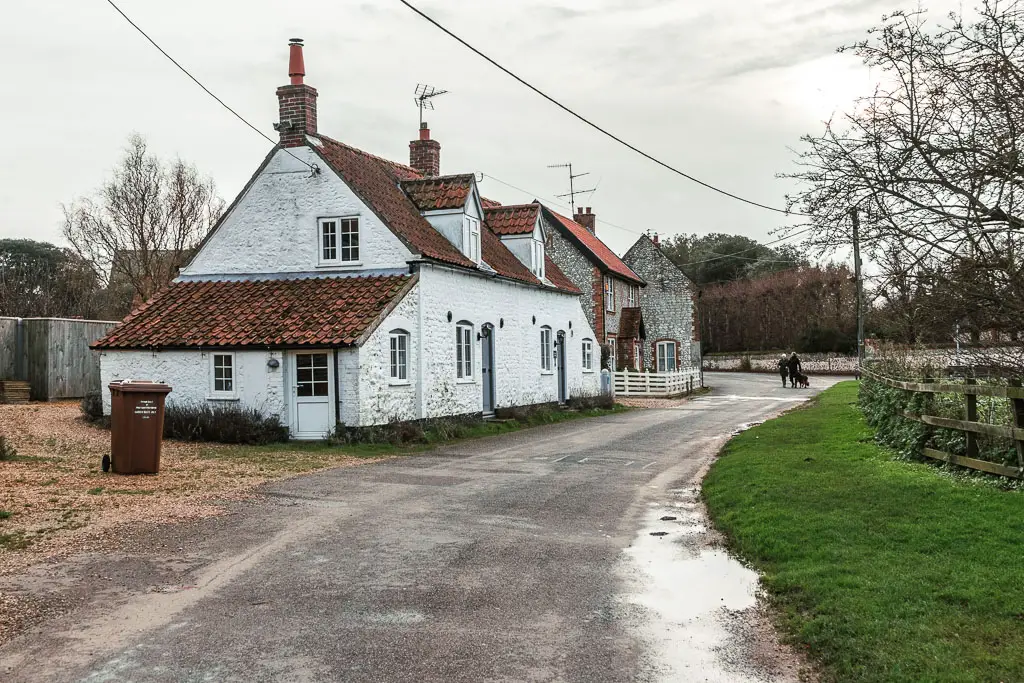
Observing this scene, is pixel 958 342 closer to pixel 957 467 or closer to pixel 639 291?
pixel 957 467

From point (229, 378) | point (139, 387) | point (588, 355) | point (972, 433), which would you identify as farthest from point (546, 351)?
point (972, 433)

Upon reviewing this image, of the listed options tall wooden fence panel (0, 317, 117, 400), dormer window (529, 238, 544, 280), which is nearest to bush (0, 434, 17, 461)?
tall wooden fence panel (0, 317, 117, 400)

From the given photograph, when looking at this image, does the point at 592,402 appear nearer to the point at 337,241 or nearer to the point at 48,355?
the point at 337,241

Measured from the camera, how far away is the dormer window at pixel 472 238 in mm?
24870

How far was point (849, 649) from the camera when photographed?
19.3ft

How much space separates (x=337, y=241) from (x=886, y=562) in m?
16.8

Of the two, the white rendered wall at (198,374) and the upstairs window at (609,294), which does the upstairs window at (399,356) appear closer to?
the white rendered wall at (198,374)

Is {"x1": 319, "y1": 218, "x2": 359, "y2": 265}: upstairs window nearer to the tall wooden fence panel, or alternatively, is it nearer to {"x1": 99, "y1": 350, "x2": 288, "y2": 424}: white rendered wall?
{"x1": 99, "y1": 350, "x2": 288, "y2": 424}: white rendered wall

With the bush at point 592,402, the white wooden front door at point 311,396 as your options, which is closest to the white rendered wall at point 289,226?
the white wooden front door at point 311,396

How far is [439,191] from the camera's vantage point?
25.5 metres

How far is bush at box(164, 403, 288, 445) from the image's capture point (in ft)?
63.4

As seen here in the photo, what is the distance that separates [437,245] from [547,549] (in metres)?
14.9

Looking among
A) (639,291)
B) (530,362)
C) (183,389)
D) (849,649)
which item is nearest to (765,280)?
(639,291)

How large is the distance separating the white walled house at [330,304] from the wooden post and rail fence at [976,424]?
1095 cm
